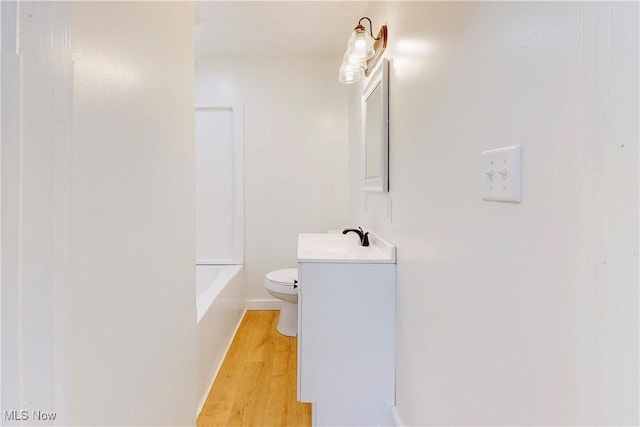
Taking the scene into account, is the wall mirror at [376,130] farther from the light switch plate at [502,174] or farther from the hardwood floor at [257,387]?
the hardwood floor at [257,387]

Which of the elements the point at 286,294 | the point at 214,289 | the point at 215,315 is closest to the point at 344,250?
the point at 286,294

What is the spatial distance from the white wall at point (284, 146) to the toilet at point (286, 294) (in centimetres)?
50

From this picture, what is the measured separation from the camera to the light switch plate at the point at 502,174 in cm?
65

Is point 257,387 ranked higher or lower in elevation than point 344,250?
lower

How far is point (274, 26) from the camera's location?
2447 millimetres

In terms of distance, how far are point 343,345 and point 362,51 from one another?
1.55 metres

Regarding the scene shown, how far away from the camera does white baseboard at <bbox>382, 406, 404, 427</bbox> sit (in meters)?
1.41

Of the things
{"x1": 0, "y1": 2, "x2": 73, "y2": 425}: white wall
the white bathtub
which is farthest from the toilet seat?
{"x1": 0, "y1": 2, "x2": 73, "y2": 425}: white wall

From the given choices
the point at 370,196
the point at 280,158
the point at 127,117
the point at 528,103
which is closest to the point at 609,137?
the point at 528,103

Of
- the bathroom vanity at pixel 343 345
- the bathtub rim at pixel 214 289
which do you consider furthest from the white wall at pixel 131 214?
the bathtub rim at pixel 214 289

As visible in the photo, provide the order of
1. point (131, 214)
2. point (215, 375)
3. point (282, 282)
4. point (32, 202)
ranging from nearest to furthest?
point (32, 202)
point (131, 214)
point (215, 375)
point (282, 282)

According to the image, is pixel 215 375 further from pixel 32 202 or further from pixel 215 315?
pixel 32 202

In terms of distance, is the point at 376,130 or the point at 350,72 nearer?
the point at 376,130

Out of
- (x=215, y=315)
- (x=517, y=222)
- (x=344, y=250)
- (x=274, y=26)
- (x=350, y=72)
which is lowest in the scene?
(x=215, y=315)
